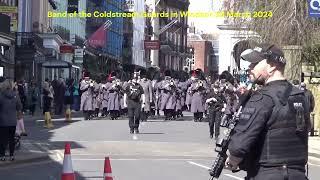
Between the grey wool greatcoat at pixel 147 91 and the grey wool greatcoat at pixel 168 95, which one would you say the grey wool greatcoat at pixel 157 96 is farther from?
the grey wool greatcoat at pixel 147 91

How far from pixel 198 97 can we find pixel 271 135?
2468 cm

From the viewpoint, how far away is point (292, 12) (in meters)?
22.6

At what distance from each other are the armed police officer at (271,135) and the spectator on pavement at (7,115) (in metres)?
9.90

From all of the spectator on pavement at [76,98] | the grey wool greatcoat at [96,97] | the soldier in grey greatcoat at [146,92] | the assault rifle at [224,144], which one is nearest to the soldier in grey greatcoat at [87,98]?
the grey wool greatcoat at [96,97]

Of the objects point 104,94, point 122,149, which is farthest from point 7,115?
point 104,94

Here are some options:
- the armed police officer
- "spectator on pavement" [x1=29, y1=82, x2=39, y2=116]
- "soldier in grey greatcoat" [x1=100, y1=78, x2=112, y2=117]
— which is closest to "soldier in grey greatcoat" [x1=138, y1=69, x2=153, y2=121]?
"soldier in grey greatcoat" [x1=100, y1=78, x2=112, y2=117]

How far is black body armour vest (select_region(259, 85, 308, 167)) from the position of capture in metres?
5.34

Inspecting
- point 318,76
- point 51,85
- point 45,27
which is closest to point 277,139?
point 318,76

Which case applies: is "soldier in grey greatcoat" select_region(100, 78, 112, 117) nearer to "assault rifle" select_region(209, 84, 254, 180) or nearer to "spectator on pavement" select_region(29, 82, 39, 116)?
"spectator on pavement" select_region(29, 82, 39, 116)

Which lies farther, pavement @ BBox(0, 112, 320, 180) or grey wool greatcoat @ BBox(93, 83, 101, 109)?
grey wool greatcoat @ BBox(93, 83, 101, 109)

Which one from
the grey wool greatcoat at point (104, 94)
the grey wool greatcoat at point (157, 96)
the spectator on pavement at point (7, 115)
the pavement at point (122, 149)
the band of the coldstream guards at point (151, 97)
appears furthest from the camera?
the grey wool greatcoat at point (157, 96)

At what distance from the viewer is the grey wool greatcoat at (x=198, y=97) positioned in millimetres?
29906

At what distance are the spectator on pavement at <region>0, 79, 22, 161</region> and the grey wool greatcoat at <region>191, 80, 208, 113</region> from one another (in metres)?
15.3

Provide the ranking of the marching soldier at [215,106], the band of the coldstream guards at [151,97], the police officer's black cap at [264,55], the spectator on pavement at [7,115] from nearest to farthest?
the police officer's black cap at [264,55] < the spectator on pavement at [7,115] < the marching soldier at [215,106] < the band of the coldstream guards at [151,97]
